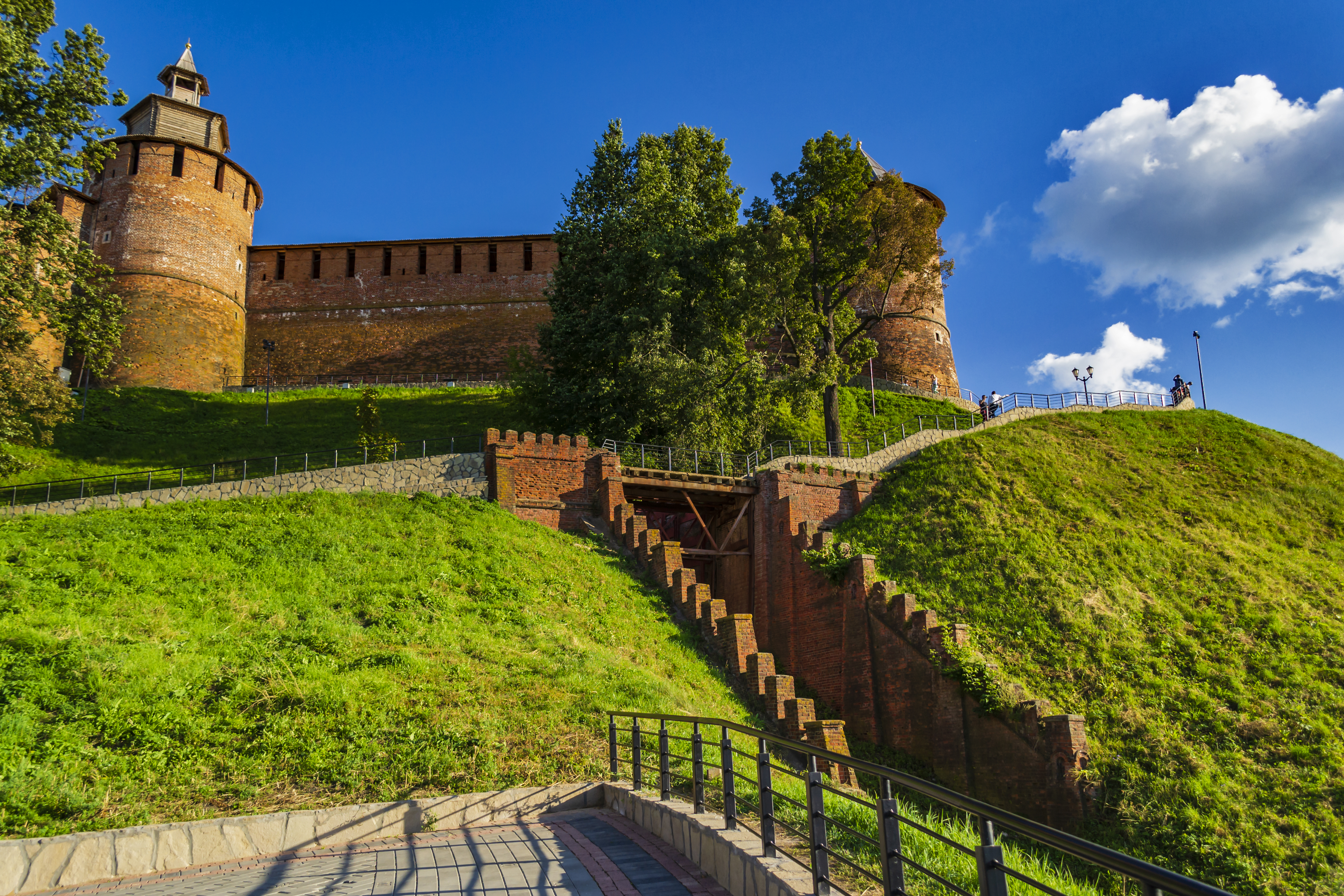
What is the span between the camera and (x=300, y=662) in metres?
10.7

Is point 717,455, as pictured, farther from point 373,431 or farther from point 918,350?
point 918,350

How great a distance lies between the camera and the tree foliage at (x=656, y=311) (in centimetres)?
2530

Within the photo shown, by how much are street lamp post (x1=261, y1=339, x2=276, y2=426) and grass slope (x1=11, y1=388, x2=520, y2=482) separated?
11.7 inches

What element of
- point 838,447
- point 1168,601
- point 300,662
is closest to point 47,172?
point 300,662

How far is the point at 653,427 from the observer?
84.9ft

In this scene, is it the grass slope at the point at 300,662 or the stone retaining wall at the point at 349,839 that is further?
the grass slope at the point at 300,662

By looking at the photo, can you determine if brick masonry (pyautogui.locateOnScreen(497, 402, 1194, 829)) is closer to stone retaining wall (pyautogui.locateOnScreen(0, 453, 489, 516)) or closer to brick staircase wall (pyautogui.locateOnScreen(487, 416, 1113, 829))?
brick staircase wall (pyautogui.locateOnScreen(487, 416, 1113, 829))

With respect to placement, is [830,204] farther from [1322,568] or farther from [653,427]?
[1322,568]

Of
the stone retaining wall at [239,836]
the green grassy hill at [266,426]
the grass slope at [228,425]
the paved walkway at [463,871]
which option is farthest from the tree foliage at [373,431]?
the paved walkway at [463,871]

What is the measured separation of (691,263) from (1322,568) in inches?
745

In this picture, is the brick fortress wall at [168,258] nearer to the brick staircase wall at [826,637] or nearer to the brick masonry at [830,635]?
the brick staircase wall at [826,637]

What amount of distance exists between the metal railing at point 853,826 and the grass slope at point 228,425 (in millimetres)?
24087

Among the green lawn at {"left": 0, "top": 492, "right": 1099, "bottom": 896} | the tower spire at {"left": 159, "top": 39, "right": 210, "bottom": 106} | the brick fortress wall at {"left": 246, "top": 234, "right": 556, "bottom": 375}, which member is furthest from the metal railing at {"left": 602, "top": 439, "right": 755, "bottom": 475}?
the tower spire at {"left": 159, "top": 39, "right": 210, "bottom": 106}

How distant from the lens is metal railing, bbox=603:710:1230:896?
120 inches
